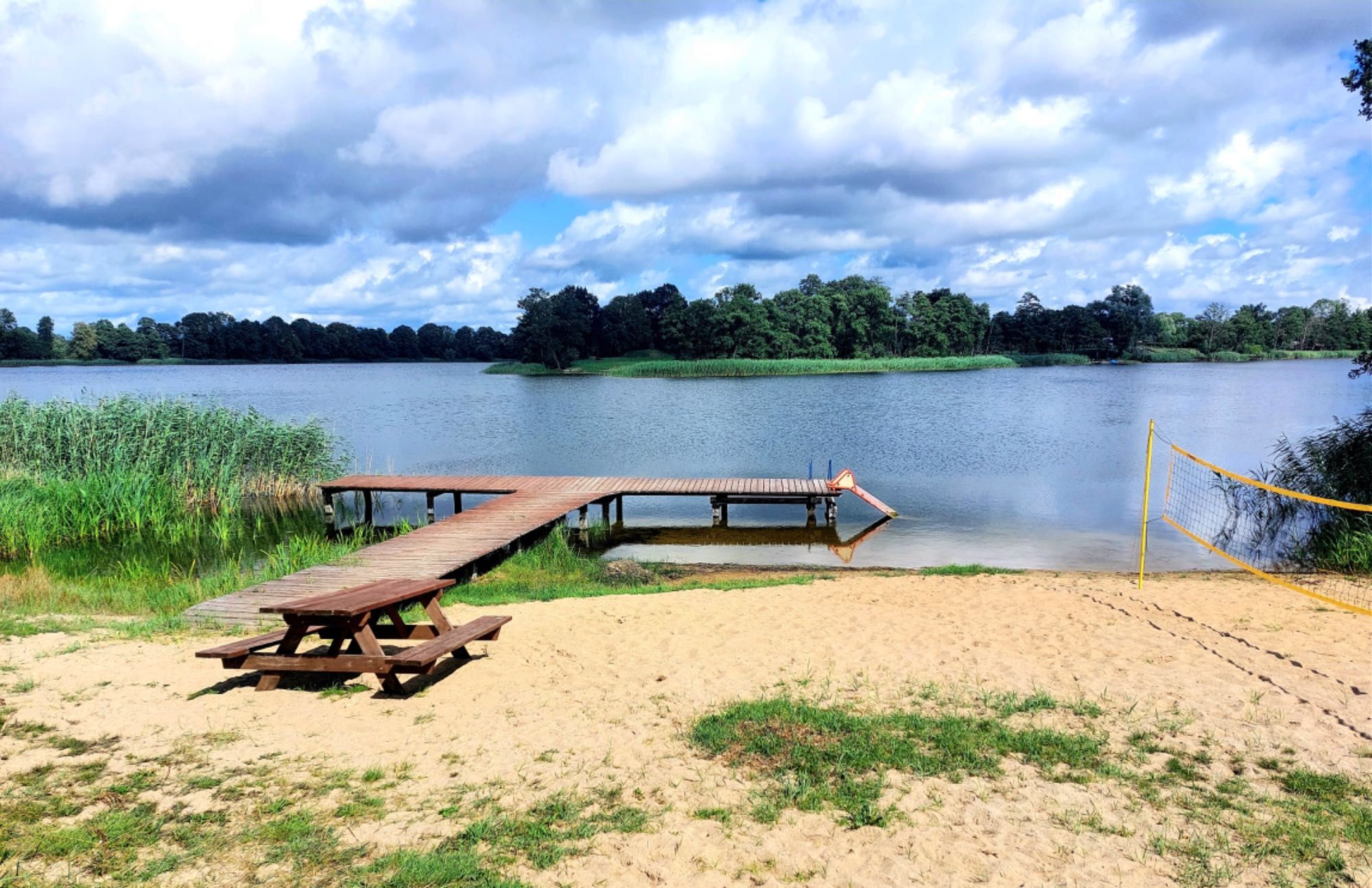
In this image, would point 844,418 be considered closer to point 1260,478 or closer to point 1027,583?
point 1260,478

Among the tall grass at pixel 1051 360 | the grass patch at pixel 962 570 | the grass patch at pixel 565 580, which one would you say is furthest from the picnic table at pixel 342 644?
the tall grass at pixel 1051 360

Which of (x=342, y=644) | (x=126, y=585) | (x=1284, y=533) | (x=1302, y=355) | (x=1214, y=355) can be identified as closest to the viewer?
(x=342, y=644)

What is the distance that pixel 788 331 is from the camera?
314 feet

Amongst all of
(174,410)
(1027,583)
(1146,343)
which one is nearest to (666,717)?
(1027,583)

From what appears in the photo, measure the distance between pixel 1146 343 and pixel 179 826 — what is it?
13781cm

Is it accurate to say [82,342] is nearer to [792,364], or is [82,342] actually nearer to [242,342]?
[242,342]

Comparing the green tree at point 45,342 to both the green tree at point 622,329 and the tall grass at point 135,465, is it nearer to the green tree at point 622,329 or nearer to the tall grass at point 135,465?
the green tree at point 622,329

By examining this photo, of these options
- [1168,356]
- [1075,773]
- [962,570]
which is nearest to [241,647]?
[1075,773]

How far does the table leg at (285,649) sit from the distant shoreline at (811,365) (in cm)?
6984

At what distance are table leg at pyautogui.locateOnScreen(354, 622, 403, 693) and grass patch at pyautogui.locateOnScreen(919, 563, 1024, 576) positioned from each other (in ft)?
28.2

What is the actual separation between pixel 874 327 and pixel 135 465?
→ 9051 centimetres

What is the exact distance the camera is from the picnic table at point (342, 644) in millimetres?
6605

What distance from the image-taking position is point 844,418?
3806 centimetres

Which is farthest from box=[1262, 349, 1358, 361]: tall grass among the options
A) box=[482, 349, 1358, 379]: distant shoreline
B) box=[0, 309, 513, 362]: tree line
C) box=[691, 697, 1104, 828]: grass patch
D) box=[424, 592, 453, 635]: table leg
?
box=[424, 592, 453, 635]: table leg
